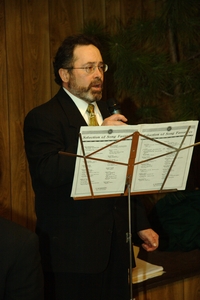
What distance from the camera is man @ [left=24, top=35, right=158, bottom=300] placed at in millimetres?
2205

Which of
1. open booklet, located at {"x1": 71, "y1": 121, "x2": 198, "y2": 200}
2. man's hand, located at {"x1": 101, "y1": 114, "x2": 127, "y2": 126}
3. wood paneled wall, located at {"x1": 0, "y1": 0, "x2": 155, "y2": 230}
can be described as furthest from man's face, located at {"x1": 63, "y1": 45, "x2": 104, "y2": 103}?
wood paneled wall, located at {"x1": 0, "y1": 0, "x2": 155, "y2": 230}

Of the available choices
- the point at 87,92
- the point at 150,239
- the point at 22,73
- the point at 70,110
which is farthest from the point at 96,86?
the point at 22,73

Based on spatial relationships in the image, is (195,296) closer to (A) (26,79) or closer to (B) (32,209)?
(B) (32,209)

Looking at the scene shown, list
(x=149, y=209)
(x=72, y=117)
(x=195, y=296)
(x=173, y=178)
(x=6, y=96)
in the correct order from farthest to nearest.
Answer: (x=149, y=209) < (x=6, y=96) < (x=195, y=296) < (x=72, y=117) < (x=173, y=178)

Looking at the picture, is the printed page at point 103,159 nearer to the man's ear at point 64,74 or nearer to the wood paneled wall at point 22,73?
the man's ear at point 64,74

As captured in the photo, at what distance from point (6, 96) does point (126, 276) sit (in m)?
1.48

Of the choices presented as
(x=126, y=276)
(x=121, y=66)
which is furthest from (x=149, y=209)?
(x=126, y=276)

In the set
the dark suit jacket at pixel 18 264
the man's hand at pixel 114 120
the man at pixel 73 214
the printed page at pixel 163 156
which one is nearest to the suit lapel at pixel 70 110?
the man at pixel 73 214

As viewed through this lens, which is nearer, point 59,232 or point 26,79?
point 59,232

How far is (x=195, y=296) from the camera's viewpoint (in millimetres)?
3127

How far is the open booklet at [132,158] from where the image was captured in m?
1.89

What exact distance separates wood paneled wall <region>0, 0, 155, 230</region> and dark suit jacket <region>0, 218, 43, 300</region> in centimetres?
208

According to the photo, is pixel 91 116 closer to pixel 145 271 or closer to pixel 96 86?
pixel 96 86

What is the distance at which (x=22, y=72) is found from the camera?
3393mm
